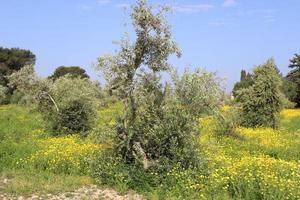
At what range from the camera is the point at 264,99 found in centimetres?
2502

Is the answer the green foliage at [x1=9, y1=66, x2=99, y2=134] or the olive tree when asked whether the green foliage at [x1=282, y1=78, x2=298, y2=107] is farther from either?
the olive tree

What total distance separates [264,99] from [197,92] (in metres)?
13.0

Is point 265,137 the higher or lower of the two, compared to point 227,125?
lower

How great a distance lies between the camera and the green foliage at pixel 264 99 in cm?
2506

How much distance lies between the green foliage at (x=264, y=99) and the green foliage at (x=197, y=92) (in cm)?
1262

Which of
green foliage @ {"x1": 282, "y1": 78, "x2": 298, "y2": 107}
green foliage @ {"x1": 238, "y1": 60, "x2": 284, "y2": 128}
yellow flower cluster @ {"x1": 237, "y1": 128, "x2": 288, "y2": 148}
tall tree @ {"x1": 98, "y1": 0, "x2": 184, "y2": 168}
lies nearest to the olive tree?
tall tree @ {"x1": 98, "y1": 0, "x2": 184, "y2": 168}

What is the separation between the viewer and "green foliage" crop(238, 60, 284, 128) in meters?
25.1

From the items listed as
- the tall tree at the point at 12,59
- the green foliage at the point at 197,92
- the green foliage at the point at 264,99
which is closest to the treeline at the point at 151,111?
the green foliage at the point at 197,92

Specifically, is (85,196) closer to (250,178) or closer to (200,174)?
(200,174)

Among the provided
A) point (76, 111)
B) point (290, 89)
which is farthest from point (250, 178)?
point (290, 89)

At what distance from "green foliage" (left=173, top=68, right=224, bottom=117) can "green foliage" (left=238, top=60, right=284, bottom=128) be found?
41.4ft

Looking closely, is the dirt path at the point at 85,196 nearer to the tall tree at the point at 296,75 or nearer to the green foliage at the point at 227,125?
the green foliage at the point at 227,125

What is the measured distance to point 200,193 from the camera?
1084 cm

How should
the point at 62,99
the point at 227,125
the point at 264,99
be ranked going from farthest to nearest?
the point at 264,99 → the point at 62,99 → the point at 227,125
